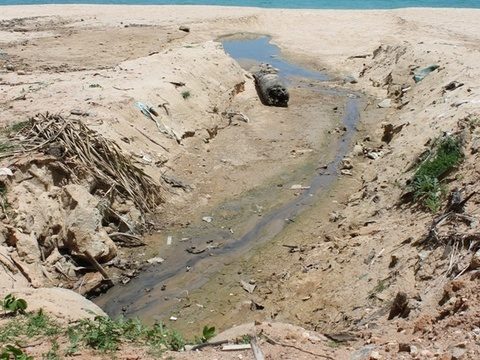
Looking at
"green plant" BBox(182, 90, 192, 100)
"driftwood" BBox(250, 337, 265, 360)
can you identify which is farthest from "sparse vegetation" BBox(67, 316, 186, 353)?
"green plant" BBox(182, 90, 192, 100)

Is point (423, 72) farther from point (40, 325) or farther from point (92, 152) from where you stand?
point (40, 325)

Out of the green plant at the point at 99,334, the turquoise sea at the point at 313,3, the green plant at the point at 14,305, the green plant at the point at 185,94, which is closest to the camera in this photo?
the green plant at the point at 99,334

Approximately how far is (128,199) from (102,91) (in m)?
3.86

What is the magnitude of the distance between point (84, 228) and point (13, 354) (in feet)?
12.9

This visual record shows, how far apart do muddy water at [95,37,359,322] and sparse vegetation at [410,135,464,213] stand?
224 centimetres

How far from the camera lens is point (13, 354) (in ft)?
14.6

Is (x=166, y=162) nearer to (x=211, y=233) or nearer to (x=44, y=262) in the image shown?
(x=211, y=233)

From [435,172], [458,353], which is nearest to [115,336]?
[458,353]

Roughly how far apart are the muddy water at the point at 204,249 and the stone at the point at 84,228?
0.66 meters

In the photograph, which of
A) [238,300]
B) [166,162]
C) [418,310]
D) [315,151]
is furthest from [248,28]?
[418,310]

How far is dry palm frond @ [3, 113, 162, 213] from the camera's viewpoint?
9008 millimetres

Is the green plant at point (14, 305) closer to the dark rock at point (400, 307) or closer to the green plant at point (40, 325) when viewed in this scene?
the green plant at point (40, 325)

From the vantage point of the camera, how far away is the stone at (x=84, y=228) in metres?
Answer: 8.20

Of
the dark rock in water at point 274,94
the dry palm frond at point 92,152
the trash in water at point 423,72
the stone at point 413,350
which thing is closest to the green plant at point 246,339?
the stone at point 413,350
